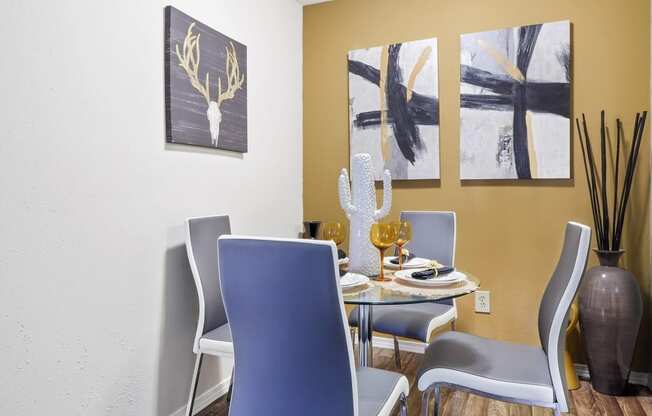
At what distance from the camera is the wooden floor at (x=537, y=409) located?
2.13 m

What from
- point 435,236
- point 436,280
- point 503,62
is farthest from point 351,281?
point 503,62

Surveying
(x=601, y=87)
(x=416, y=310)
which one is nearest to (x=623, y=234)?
(x=601, y=87)

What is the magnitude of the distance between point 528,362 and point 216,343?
120cm

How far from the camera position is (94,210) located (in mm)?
1645

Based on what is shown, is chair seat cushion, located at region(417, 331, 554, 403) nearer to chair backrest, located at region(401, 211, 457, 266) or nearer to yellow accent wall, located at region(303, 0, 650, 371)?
chair backrest, located at region(401, 211, 457, 266)

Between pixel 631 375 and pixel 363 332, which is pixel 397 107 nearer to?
pixel 363 332

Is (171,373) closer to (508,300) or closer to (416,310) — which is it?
(416,310)

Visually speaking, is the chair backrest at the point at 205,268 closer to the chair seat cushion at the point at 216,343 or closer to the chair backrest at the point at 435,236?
the chair seat cushion at the point at 216,343

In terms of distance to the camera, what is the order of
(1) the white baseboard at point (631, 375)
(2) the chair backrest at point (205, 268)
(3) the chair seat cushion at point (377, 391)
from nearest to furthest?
(3) the chair seat cushion at point (377, 391), (2) the chair backrest at point (205, 268), (1) the white baseboard at point (631, 375)

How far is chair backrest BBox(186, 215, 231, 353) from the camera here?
6.41ft

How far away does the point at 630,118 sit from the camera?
95.3 inches

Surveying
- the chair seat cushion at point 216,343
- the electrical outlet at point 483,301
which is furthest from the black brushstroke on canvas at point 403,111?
the chair seat cushion at point 216,343

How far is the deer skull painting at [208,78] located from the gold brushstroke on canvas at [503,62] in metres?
1.47

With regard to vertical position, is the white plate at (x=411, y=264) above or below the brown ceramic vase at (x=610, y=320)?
above
